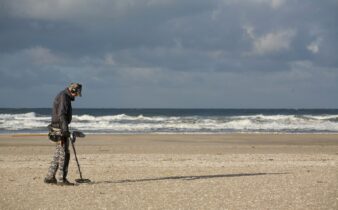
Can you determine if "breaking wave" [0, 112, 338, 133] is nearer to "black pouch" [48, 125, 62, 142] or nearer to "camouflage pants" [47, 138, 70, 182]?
"camouflage pants" [47, 138, 70, 182]

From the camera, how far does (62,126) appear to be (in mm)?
10172

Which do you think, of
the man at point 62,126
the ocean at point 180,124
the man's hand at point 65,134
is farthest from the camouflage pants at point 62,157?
the ocean at point 180,124

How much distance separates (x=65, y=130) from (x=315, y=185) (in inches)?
183

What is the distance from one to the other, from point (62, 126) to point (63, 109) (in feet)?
0.99

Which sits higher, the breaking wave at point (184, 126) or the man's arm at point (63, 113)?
the man's arm at point (63, 113)

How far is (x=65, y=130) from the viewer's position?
33.3ft

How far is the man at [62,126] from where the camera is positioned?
10.2 meters

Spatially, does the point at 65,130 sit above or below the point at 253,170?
above

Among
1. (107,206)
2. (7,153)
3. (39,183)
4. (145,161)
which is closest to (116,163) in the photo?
(145,161)

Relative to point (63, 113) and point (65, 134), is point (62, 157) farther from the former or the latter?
point (63, 113)

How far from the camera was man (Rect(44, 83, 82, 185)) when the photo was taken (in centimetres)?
1018

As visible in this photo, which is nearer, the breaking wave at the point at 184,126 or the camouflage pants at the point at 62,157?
the camouflage pants at the point at 62,157

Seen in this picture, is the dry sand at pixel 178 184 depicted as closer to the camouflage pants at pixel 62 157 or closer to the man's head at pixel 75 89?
the camouflage pants at pixel 62 157

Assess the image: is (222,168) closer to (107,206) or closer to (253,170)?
(253,170)
